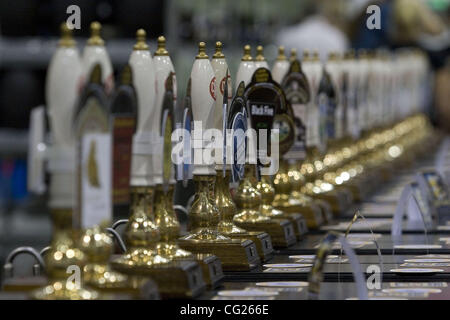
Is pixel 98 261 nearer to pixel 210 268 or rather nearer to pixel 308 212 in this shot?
pixel 210 268

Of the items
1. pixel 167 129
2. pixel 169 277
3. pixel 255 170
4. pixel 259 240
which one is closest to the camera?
pixel 169 277

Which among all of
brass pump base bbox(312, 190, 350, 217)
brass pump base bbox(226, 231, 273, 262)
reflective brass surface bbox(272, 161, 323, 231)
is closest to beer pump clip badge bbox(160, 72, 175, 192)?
brass pump base bbox(226, 231, 273, 262)

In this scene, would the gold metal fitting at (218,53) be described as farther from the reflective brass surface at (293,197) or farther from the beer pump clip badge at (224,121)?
the reflective brass surface at (293,197)

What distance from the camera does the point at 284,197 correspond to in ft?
13.2

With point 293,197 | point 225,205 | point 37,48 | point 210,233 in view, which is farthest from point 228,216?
→ point 37,48

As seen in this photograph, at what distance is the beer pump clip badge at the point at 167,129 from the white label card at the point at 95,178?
41 centimetres

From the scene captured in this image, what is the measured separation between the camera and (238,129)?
3.17 meters

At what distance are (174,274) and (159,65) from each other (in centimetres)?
49

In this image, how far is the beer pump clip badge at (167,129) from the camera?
2682 mm

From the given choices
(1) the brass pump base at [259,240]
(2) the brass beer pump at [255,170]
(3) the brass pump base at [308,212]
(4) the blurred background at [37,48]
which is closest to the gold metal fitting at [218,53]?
(2) the brass beer pump at [255,170]

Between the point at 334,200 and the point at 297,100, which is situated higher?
the point at 297,100

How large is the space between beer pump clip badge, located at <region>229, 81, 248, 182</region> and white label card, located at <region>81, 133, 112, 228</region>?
0.87m

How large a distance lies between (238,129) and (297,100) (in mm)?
986
